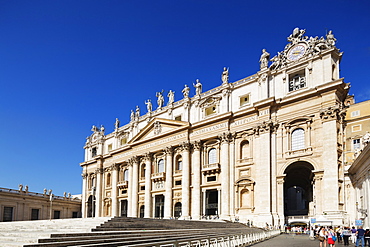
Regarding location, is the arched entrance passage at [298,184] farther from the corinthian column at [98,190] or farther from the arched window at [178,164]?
the corinthian column at [98,190]

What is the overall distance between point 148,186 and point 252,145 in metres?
19.4

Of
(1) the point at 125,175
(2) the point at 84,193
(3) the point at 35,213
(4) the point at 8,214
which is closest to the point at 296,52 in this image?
(1) the point at 125,175

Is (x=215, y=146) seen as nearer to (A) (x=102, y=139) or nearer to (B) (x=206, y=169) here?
(B) (x=206, y=169)

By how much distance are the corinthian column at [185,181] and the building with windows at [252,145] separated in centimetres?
14

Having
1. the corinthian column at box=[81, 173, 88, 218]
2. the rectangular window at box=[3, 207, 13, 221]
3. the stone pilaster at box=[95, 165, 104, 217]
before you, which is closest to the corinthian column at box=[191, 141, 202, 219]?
the stone pilaster at box=[95, 165, 104, 217]

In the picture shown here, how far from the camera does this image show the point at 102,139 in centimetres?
6894

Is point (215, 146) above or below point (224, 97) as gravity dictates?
below

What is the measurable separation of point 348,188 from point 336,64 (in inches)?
520

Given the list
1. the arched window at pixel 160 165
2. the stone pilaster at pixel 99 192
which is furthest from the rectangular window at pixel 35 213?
the arched window at pixel 160 165

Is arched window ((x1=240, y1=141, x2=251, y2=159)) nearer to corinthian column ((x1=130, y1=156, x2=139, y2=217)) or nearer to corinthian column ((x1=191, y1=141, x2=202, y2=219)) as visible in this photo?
corinthian column ((x1=191, y1=141, x2=202, y2=219))

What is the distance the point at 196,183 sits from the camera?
46.3 meters

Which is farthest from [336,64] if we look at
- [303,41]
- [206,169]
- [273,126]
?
[206,169]

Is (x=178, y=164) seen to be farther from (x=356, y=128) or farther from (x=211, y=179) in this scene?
(x=356, y=128)

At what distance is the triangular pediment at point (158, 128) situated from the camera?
1989 inches
